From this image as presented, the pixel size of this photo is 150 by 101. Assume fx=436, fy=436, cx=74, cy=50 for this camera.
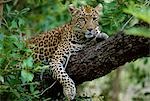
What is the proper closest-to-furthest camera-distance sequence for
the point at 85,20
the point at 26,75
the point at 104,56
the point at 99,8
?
the point at 26,75, the point at 104,56, the point at 99,8, the point at 85,20

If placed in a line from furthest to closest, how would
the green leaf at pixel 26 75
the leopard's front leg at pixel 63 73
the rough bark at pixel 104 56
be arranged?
the leopard's front leg at pixel 63 73
the rough bark at pixel 104 56
the green leaf at pixel 26 75

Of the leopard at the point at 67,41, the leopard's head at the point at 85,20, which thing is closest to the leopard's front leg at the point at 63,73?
the leopard at the point at 67,41

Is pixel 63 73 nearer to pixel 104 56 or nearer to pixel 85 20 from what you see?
pixel 104 56

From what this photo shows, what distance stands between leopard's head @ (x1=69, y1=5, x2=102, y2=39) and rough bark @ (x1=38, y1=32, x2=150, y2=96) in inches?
12.8

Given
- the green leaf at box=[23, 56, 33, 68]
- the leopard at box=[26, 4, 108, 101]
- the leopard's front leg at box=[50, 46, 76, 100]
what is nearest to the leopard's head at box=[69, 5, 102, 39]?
the leopard at box=[26, 4, 108, 101]

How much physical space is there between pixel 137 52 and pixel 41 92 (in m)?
1.21

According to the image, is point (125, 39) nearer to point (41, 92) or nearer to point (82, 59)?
point (82, 59)

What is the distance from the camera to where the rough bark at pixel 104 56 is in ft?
11.5

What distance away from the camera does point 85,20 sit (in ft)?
14.9

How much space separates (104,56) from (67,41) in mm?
829

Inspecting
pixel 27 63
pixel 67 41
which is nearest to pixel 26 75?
pixel 27 63

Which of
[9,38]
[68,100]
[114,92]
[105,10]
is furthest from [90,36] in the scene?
[114,92]

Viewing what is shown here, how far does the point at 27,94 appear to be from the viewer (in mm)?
4000

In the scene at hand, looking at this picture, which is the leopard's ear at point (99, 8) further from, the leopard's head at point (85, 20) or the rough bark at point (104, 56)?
the rough bark at point (104, 56)
